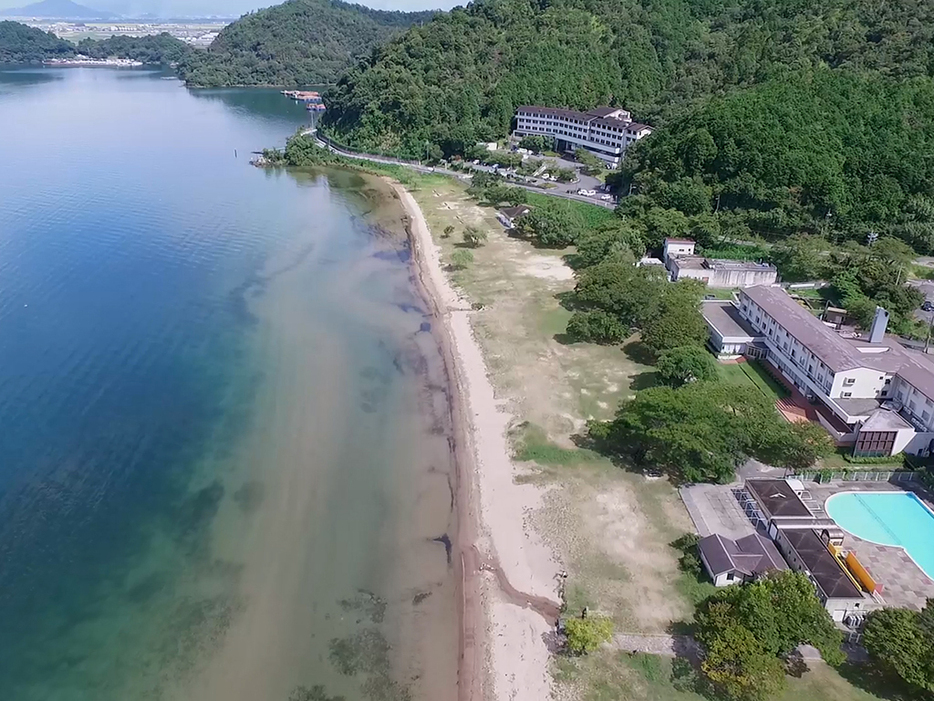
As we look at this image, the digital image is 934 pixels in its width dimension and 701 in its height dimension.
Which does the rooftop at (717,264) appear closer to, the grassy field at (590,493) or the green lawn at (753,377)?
the grassy field at (590,493)

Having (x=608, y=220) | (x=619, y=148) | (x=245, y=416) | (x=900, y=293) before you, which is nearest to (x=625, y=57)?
(x=619, y=148)

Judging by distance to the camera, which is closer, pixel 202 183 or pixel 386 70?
pixel 202 183

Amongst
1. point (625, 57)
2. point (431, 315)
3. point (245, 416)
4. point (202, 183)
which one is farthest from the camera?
point (625, 57)

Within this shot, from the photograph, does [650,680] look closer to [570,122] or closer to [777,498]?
[777,498]

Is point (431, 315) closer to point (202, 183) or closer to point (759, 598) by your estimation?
point (759, 598)

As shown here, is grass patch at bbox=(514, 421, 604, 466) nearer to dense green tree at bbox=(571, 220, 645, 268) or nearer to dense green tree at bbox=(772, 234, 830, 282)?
dense green tree at bbox=(571, 220, 645, 268)

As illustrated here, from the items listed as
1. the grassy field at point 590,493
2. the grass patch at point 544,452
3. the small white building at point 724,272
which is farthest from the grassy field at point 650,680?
the small white building at point 724,272
